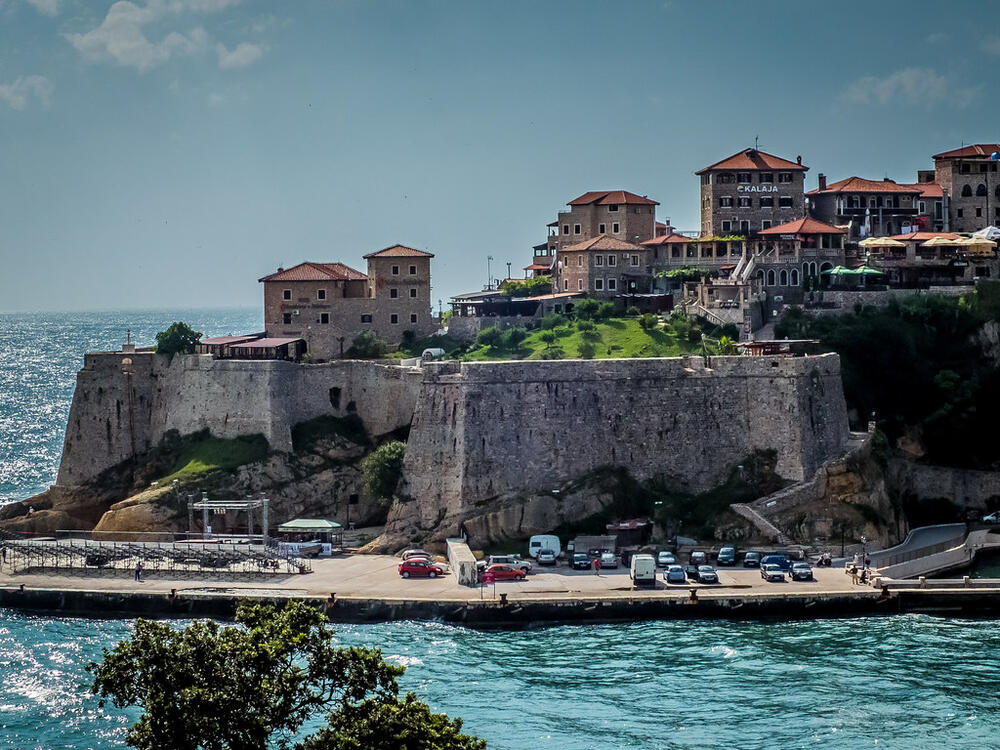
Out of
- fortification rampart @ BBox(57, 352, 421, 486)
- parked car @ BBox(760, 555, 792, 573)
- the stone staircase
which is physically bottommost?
parked car @ BBox(760, 555, 792, 573)

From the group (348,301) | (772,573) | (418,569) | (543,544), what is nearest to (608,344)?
(348,301)

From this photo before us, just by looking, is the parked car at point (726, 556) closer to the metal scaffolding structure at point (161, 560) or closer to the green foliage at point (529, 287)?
the metal scaffolding structure at point (161, 560)

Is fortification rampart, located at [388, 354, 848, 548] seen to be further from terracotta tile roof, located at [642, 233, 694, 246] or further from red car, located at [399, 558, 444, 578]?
terracotta tile roof, located at [642, 233, 694, 246]

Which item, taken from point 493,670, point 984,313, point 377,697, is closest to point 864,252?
point 984,313

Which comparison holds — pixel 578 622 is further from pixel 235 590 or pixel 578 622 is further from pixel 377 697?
pixel 377 697

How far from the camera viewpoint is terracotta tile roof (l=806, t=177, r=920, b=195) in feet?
369

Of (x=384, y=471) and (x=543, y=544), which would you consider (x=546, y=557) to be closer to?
(x=543, y=544)

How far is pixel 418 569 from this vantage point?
77.2 meters

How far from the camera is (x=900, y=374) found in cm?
9356

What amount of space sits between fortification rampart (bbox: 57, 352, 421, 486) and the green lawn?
6.20 m

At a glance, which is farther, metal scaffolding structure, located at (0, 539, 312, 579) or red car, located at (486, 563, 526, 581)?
metal scaffolding structure, located at (0, 539, 312, 579)

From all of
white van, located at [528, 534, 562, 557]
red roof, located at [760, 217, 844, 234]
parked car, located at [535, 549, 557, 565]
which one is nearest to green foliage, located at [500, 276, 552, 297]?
red roof, located at [760, 217, 844, 234]

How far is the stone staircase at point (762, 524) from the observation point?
79875mm

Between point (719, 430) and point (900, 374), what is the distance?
15.1m
